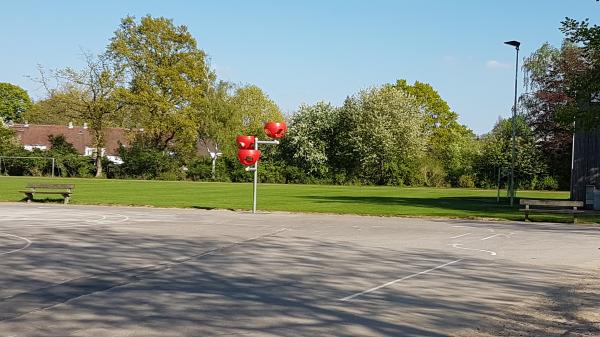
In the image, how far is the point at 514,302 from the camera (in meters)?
Result: 9.31

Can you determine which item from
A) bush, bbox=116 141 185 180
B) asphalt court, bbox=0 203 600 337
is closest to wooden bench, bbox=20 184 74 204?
asphalt court, bbox=0 203 600 337

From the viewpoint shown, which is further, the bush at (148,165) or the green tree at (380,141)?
the bush at (148,165)

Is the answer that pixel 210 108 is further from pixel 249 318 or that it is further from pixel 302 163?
pixel 249 318

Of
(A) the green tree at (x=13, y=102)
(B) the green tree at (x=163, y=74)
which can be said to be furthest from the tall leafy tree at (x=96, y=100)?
(A) the green tree at (x=13, y=102)

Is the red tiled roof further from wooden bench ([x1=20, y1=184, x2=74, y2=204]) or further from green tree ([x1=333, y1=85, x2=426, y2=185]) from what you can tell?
wooden bench ([x1=20, y1=184, x2=74, y2=204])

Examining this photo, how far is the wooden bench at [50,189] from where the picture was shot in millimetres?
30547

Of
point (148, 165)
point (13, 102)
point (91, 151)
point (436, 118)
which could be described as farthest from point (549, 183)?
point (13, 102)

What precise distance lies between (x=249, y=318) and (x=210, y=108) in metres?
64.8

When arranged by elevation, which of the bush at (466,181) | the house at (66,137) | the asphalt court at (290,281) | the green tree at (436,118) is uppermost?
the green tree at (436,118)

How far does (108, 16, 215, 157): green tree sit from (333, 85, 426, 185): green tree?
1518 centimetres

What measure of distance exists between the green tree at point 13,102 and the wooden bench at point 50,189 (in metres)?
78.8

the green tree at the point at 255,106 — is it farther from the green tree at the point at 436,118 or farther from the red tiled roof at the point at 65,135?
the green tree at the point at 436,118

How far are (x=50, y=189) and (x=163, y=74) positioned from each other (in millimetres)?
35780

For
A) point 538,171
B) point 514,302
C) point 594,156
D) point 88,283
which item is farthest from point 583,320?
point 538,171
